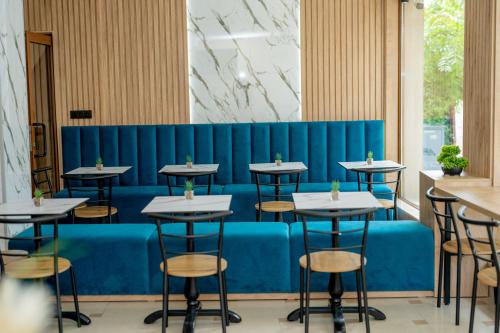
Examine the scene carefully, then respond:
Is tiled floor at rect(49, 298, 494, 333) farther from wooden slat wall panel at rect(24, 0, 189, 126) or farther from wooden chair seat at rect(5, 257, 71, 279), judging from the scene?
wooden slat wall panel at rect(24, 0, 189, 126)

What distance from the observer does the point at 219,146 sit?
841 centimetres

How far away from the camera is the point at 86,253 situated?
4.96 meters

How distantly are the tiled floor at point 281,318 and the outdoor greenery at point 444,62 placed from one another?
2791mm

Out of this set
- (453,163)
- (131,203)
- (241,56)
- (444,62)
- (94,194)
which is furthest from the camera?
(241,56)

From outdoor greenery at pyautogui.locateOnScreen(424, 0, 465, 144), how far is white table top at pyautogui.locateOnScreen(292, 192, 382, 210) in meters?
2.42

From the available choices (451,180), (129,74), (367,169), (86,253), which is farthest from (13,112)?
(451,180)

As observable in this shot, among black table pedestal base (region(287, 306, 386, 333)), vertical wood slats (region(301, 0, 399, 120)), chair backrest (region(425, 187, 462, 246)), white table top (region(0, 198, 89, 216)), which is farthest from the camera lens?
vertical wood slats (region(301, 0, 399, 120))

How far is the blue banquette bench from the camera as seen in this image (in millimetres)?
8359

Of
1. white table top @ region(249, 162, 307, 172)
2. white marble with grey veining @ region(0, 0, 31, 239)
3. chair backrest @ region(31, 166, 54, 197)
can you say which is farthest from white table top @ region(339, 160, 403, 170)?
white marble with grey veining @ region(0, 0, 31, 239)

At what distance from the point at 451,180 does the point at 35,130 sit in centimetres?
584

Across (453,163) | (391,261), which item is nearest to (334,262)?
(391,261)

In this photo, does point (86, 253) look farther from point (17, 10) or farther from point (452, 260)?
point (17, 10)

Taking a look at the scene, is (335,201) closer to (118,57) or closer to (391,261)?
(391,261)

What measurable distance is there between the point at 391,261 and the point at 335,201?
716 mm
